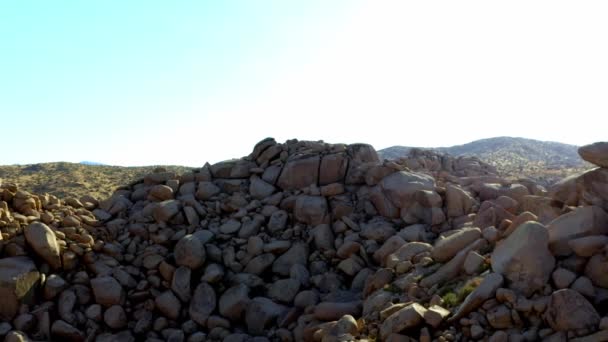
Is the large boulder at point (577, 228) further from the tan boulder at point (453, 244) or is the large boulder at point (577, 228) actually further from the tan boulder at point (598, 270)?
the tan boulder at point (453, 244)

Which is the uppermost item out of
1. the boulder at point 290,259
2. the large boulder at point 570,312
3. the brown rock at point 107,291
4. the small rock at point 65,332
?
the large boulder at point 570,312

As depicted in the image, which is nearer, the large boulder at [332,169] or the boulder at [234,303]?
the boulder at [234,303]

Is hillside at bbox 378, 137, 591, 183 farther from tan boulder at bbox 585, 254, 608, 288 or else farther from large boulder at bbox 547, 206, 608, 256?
tan boulder at bbox 585, 254, 608, 288

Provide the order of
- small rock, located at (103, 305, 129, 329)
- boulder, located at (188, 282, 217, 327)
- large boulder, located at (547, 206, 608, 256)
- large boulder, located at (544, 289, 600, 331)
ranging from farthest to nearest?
boulder, located at (188, 282, 217, 327) < small rock, located at (103, 305, 129, 329) < large boulder, located at (547, 206, 608, 256) < large boulder, located at (544, 289, 600, 331)

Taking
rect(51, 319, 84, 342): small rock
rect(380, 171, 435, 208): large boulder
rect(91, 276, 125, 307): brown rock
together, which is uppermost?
rect(380, 171, 435, 208): large boulder

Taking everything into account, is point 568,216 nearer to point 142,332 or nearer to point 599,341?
point 599,341

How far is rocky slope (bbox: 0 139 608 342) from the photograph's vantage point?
8.11 meters

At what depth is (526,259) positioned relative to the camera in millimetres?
8242

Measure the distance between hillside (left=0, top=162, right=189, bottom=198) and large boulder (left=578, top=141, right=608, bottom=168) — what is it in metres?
25.0

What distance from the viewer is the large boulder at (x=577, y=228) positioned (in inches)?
339

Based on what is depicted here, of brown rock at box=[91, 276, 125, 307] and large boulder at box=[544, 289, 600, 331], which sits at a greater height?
large boulder at box=[544, 289, 600, 331]

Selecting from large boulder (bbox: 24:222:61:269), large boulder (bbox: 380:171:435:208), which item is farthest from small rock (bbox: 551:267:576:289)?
large boulder (bbox: 24:222:61:269)

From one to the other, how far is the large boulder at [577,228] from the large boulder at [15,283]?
443 inches

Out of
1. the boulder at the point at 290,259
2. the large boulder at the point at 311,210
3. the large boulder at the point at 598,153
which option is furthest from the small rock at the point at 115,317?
the large boulder at the point at 598,153
